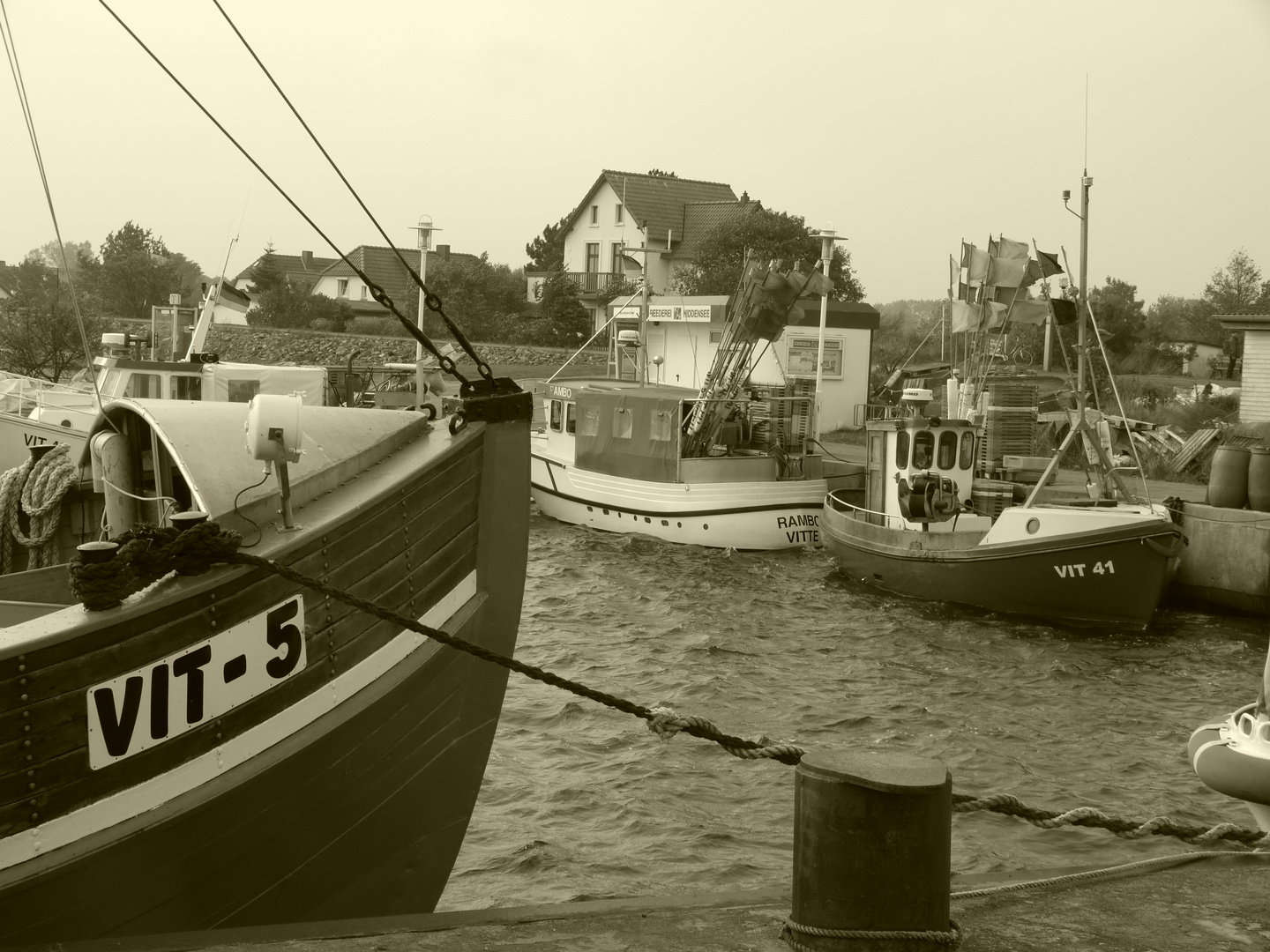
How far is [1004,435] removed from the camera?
74.1 feet

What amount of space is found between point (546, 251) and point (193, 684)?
65513 mm

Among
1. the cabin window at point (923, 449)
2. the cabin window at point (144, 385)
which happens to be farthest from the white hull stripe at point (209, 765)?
the cabin window at point (923, 449)

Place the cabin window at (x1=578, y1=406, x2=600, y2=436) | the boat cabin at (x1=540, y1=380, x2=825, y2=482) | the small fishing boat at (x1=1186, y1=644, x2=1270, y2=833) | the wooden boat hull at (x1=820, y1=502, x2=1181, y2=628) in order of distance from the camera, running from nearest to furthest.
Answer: the small fishing boat at (x1=1186, y1=644, x2=1270, y2=833), the wooden boat hull at (x1=820, y1=502, x2=1181, y2=628), the boat cabin at (x1=540, y1=380, x2=825, y2=482), the cabin window at (x1=578, y1=406, x2=600, y2=436)

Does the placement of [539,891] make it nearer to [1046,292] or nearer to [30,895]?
[30,895]

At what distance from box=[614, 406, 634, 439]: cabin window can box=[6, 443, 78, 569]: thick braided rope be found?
15.0m

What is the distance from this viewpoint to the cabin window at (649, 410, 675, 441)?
21547mm

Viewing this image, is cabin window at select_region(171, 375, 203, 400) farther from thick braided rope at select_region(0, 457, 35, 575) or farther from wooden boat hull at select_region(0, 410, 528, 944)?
wooden boat hull at select_region(0, 410, 528, 944)

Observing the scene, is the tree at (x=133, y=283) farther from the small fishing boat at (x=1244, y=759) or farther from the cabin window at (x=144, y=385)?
the small fishing boat at (x=1244, y=759)

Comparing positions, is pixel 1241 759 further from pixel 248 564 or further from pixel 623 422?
pixel 623 422

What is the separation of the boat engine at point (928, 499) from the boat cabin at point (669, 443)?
439cm

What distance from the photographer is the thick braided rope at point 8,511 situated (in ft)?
25.4

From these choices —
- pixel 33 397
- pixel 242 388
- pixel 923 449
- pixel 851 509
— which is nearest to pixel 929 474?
pixel 923 449

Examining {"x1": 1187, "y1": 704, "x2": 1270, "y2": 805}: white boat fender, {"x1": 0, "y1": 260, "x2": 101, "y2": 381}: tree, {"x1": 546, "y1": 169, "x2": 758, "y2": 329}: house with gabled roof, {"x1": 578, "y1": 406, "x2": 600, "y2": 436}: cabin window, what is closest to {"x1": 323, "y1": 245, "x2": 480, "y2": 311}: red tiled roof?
{"x1": 546, "y1": 169, "x2": 758, "y2": 329}: house with gabled roof

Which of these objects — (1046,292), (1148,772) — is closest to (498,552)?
(1148,772)
